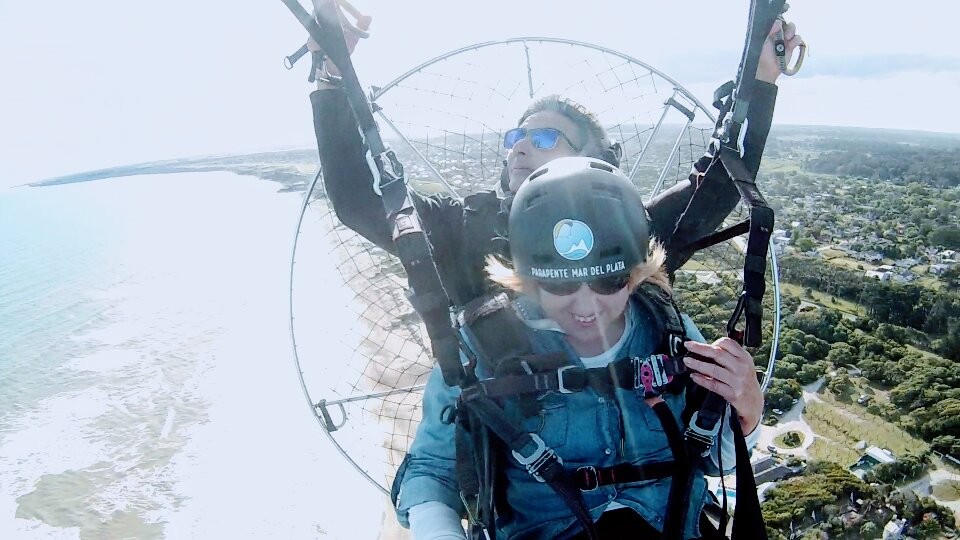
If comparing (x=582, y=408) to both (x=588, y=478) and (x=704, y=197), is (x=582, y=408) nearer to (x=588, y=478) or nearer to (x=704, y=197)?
(x=588, y=478)

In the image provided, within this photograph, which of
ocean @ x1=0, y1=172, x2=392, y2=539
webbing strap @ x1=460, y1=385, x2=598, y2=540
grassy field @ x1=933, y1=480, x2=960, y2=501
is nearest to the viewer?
webbing strap @ x1=460, y1=385, x2=598, y2=540

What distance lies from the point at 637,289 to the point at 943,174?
96716mm

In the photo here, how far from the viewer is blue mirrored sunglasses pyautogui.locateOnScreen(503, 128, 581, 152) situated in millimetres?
2949

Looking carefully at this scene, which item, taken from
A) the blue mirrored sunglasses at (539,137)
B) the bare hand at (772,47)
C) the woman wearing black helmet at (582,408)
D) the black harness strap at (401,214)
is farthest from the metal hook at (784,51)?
the black harness strap at (401,214)

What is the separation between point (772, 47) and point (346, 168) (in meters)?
1.63

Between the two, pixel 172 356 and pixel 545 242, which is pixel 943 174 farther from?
pixel 545 242

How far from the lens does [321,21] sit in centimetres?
196

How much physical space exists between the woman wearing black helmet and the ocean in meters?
1.75

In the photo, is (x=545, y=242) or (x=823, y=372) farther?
(x=823, y=372)

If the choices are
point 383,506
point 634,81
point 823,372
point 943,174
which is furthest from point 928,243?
point 634,81

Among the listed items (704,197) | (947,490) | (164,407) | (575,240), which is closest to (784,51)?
(704,197)

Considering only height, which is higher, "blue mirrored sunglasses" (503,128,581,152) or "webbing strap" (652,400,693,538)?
"blue mirrored sunglasses" (503,128,581,152)

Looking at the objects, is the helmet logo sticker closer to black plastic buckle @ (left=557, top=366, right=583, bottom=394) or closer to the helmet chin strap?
black plastic buckle @ (left=557, top=366, right=583, bottom=394)

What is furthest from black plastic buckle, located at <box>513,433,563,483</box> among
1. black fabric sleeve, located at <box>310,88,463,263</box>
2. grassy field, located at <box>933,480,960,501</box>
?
grassy field, located at <box>933,480,960,501</box>
